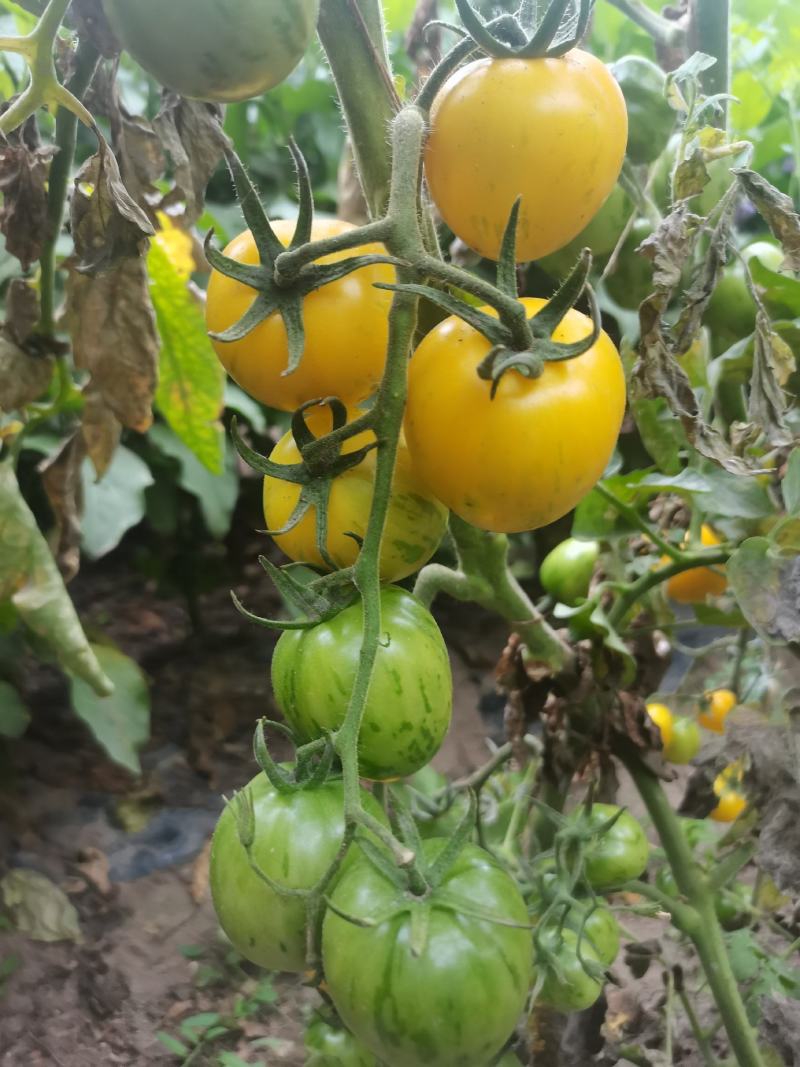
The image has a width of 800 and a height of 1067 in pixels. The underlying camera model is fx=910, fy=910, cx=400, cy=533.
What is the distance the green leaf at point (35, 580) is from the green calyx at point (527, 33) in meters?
0.61

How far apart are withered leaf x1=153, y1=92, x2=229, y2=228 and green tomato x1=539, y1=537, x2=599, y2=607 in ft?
1.55

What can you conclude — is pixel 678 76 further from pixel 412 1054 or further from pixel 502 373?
pixel 412 1054

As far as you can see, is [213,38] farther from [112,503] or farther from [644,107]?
[112,503]

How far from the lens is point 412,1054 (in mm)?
401

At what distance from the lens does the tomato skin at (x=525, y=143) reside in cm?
41

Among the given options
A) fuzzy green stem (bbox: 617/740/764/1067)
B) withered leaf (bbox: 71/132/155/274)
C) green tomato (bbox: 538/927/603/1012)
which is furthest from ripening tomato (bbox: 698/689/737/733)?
withered leaf (bbox: 71/132/155/274)

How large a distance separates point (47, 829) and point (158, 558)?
2.04ft

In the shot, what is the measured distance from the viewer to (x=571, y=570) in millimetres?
880

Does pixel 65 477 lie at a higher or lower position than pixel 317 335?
lower

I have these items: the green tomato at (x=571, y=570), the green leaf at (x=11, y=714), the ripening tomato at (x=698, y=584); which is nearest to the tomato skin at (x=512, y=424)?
the green tomato at (x=571, y=570)

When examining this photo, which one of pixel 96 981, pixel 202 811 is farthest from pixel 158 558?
pixel 96 981

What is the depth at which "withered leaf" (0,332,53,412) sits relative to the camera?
31.6 inches

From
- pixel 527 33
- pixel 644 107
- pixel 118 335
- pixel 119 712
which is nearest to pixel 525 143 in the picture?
pixel 527 33

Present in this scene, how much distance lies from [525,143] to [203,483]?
1224mm
